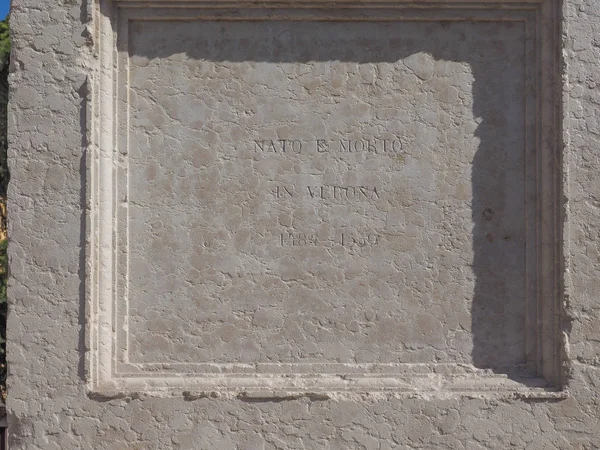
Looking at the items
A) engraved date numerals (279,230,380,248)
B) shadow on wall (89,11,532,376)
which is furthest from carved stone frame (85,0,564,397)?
engraved date numerals (279,230,380,248)

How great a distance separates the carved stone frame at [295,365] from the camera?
12.1 feet

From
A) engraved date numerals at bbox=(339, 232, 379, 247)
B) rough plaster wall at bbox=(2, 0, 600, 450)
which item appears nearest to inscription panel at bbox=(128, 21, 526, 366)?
engraved date numerals at bbox=(339, 232, 379, 247)

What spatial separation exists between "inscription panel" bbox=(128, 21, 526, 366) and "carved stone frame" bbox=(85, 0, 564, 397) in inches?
2.7

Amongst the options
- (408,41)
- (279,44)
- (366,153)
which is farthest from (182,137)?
(408,41)

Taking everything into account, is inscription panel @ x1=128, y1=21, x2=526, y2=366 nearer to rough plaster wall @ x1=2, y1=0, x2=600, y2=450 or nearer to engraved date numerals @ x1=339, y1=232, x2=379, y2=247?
engraved date numerals @ x1=339, y1=232, x2=379, y2=247

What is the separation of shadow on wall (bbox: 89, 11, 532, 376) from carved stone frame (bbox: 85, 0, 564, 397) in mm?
67

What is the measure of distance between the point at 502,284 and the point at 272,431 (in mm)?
1465

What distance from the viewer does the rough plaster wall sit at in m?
3.62

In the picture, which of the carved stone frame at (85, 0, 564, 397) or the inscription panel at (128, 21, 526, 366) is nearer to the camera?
the carved stone frame at (85, 0, 564, 397)

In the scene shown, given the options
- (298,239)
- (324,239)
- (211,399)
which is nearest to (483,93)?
(324,239)

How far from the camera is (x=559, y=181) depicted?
3.69 metres

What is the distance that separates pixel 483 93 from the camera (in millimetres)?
3852

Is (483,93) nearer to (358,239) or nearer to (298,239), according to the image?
(358,239)

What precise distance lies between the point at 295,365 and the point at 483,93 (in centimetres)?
181
